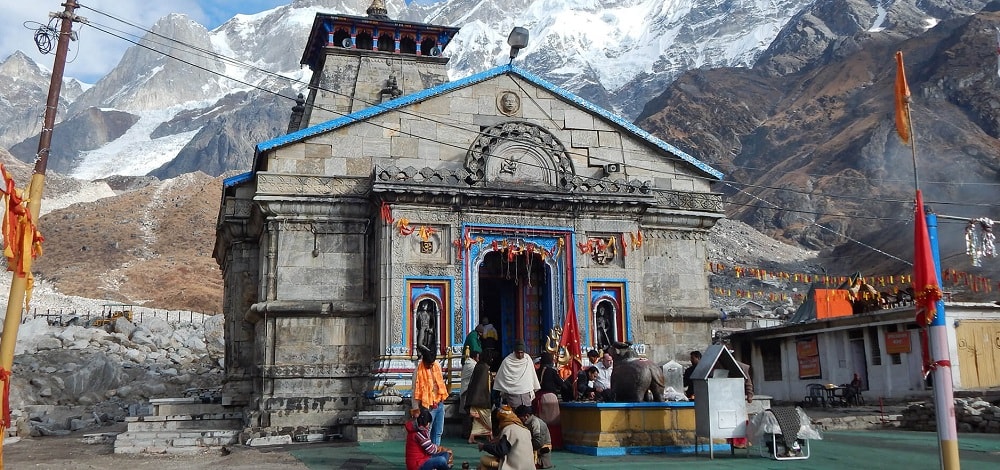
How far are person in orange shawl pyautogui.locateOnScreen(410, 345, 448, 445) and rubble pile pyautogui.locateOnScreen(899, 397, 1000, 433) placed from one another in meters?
10.5

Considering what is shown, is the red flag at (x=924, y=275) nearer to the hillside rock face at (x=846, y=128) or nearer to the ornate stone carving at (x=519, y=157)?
the ornate stone carving at (x=519, y=157)

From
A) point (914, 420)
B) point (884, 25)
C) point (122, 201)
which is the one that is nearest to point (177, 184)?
point (122, 201)

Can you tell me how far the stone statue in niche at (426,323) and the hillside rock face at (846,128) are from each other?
5529 cm

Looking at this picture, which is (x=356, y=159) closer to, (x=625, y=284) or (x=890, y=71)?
(x=625, y=284)

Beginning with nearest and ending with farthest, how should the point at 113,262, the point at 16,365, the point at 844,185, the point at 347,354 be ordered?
the point at 347,354 < the point at 16,365 < the point at 113,262 < the point at 844,185

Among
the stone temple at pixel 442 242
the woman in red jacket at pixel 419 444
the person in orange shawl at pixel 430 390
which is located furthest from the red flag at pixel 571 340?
the woman in red jacket at pixel 419 444

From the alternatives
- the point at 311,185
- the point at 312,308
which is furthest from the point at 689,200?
the point at 312,308

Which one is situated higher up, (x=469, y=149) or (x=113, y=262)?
(x=113, y=262)

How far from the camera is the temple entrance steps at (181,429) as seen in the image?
17.4 metres

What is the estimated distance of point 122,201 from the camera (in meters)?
102

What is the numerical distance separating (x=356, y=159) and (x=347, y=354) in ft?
15.3

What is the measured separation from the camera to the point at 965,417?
63.2 ft

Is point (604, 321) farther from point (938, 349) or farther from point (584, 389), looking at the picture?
point (938, 349)

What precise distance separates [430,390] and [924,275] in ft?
25.9
